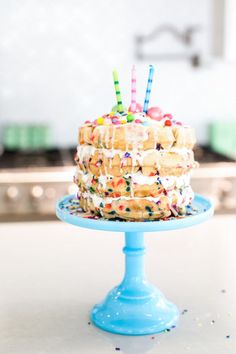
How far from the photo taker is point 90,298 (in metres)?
1.39

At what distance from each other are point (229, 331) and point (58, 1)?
2724mm

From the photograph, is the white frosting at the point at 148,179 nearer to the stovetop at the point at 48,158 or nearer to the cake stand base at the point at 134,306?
the cake stand base at the point at 134,306

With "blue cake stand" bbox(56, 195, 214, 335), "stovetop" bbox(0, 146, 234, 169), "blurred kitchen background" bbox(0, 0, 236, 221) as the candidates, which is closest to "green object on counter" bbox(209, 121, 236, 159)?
"blurred kitchen background" bbox(0, 0, 236, 221)

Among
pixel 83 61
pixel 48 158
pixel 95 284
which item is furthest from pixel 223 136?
pixel 95 284

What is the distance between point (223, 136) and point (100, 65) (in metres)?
0.86

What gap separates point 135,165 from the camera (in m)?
1.22

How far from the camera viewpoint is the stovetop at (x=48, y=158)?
3.08 m

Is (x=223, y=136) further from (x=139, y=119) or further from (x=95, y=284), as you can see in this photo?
(x=139, y=119)

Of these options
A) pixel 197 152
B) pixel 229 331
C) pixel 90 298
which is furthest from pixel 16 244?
pixel 197 152

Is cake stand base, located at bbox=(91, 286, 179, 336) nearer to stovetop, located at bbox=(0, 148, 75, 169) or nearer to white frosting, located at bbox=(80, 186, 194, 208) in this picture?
white frosting, located at bbox=(80, 186, 194, 208)

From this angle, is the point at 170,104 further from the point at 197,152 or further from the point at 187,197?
the point at 187,197

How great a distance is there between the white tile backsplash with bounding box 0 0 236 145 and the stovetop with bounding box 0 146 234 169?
0.83ft

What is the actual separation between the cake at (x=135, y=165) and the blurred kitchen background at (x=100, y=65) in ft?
7.07

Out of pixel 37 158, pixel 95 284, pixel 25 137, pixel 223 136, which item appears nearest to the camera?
pixel 95 284
